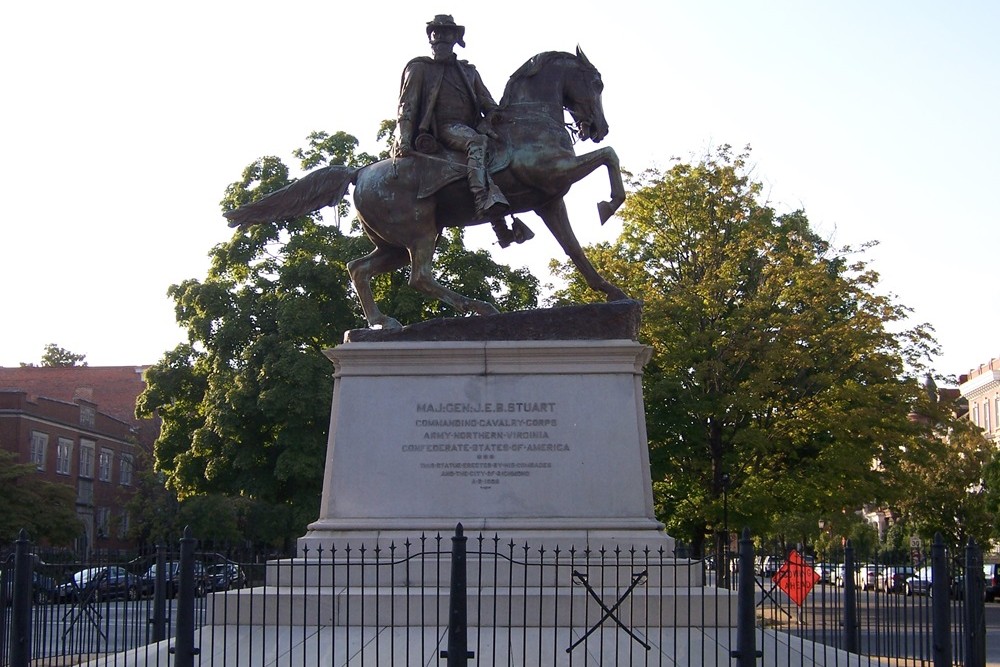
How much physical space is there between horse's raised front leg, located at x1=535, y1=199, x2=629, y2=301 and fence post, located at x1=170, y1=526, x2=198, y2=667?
5799 mm

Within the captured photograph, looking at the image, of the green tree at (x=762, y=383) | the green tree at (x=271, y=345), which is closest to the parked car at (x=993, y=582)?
the green tree at (x=762, y=383)

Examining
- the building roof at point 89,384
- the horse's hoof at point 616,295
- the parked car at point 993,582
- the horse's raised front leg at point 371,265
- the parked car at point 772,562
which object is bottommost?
the parked car at point 993,582

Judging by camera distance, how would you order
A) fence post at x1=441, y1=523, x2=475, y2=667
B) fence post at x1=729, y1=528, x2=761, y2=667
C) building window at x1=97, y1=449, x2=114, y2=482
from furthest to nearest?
1. building window at x1=97, y1=449, x2=114, y2=482
2. fence post at x1=729, y1=528, x2=761, y2=667
3. fence post at x1=441, y1=523, x2=475, y2=667

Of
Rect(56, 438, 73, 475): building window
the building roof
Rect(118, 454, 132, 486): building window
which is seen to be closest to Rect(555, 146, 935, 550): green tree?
Rect(56, 438, 73, 475): building window

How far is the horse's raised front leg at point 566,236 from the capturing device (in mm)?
14992

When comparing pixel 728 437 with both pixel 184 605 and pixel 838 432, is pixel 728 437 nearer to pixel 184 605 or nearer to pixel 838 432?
pixel 838 432

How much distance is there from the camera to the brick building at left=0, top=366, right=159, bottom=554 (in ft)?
204

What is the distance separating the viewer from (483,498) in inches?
520

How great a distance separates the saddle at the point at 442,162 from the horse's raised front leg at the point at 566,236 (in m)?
0.85

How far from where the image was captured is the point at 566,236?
15.2 metres

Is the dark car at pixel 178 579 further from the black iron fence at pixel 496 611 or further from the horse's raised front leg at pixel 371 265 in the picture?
the horse's raised front leg at pixel 371 265

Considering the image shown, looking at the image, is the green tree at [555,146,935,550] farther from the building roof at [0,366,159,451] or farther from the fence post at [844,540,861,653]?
the building roof at [0,366,159,451]

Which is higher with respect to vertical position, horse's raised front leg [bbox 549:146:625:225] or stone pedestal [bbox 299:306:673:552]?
horse's raised front leg [bbox 549:146:625:225]

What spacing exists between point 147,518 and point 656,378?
91.0ft
